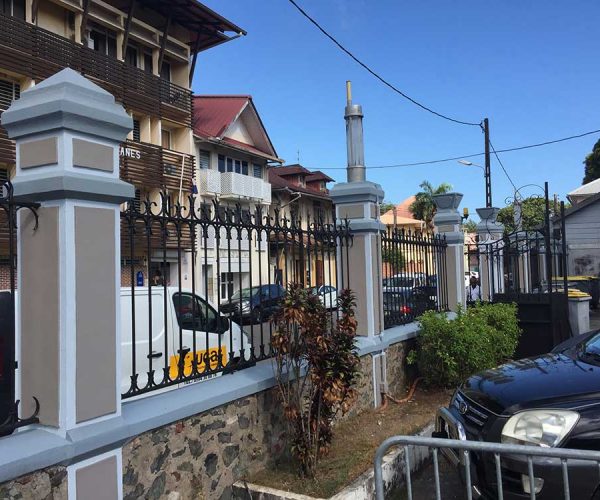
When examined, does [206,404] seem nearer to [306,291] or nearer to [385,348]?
[306,291]

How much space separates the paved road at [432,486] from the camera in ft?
14.3

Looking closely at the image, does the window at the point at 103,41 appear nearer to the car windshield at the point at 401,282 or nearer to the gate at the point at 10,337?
the car windshield at the point at 401,282

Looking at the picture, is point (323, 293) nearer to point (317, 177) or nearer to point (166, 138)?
point (166, 138)

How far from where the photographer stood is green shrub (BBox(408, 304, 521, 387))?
6602mm

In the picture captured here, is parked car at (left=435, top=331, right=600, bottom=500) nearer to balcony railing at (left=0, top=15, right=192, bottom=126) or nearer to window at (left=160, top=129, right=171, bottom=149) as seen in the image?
balcony railing at (left=0, top=15, right=192, bottom=126)

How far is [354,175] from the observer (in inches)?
253

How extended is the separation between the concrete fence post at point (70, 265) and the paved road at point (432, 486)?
2.46 metres

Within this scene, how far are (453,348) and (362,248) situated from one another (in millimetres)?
1722

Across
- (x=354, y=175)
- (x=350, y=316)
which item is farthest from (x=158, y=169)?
(x=350, y=316)

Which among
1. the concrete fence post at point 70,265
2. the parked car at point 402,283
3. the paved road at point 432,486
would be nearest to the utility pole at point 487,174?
the parked car at point 402,283

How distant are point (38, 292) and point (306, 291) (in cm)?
198

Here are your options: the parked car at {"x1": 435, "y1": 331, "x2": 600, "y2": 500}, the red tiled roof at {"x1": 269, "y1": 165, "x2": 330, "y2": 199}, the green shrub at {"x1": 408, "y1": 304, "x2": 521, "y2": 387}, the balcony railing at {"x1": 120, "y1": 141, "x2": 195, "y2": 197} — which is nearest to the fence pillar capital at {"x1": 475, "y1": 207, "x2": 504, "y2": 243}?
the green shrub at {"x1": 408, "y1": 304, "x2": 521, "y2": 387}

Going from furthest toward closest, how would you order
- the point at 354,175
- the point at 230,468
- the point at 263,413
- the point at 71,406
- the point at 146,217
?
1. the point at 354,175
2. the point at 263,413
3. the point at 230,468
4. the point at 146,217
5. the point at 71,406

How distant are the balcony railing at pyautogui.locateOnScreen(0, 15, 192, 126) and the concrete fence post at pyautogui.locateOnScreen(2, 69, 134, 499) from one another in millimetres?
17599
